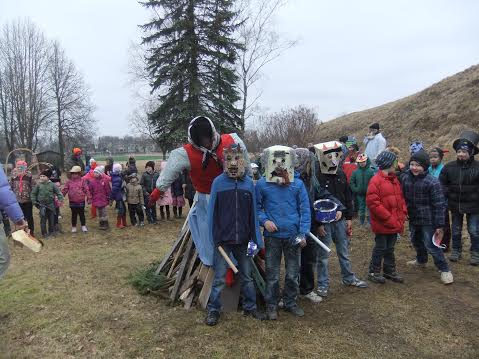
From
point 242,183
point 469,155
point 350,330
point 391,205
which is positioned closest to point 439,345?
point 350,330

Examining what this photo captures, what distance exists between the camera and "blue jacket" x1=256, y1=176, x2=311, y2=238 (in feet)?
15.2

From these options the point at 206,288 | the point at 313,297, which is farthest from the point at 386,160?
the point at 206,288

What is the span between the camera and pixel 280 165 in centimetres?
461

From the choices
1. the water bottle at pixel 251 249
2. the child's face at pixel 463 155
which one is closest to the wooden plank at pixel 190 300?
the water bottle at pixel 251 249

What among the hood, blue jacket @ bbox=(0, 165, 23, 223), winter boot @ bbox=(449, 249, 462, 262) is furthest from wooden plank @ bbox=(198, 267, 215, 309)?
winter boot @ bbox=(449, 249, 462, 262)

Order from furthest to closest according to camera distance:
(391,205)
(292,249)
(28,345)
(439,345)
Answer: (391,205)
(292,249)
(28,345)
(439,345)

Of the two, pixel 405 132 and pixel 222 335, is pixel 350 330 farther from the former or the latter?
pixel 405 132

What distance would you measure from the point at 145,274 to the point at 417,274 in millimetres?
4357

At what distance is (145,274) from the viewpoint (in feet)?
20.4

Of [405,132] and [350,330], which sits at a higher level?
[405,132]

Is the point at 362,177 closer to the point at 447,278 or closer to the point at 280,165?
the point at 447,278

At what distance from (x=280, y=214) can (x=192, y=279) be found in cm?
168

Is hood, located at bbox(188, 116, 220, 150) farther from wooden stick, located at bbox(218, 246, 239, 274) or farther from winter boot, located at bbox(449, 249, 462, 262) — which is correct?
winter boot, located at bbox(449, 249, 462, 262)

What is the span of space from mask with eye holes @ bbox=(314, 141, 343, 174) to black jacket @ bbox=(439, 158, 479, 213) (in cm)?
264
